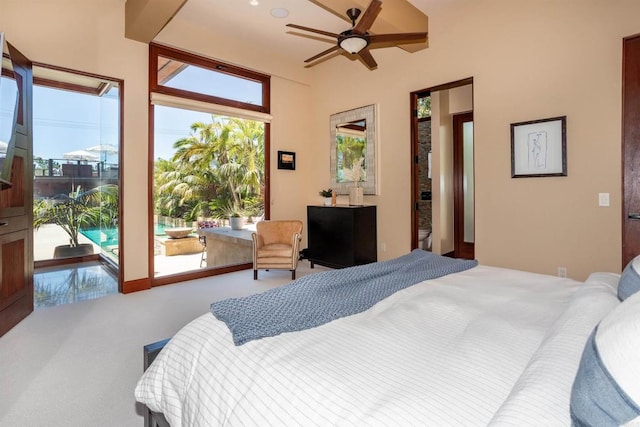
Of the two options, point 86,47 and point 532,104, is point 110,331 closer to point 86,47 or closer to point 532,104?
point 86,47

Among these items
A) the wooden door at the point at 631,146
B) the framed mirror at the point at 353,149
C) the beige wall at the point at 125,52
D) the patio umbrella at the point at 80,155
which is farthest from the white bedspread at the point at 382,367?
the framed mirror at the point at 353,149

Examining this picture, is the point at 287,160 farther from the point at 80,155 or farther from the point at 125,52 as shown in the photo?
the point at 80,155

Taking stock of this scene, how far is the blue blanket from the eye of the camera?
1.23 m

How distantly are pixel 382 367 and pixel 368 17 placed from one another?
258 centimetres

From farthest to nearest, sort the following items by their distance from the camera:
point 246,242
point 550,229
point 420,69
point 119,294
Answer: point 246,242
point 420,69
point 119,294
point 550,229

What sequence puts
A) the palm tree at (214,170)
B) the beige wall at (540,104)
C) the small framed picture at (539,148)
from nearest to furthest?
the beige wall at (540,104), the small framed picture at (539,148), the palm tree at (214,170)

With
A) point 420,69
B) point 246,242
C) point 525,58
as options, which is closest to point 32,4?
point 246,242

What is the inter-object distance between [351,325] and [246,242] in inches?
158

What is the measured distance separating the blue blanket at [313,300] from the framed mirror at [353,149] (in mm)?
3134

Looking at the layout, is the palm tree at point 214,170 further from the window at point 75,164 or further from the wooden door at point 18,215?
the wooden door at point 18,215

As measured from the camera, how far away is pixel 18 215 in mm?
3016

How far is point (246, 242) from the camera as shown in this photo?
200 inches

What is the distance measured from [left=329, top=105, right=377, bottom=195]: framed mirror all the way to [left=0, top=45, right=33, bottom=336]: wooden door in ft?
12.4

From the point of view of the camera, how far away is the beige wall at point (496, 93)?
306 centimetres
